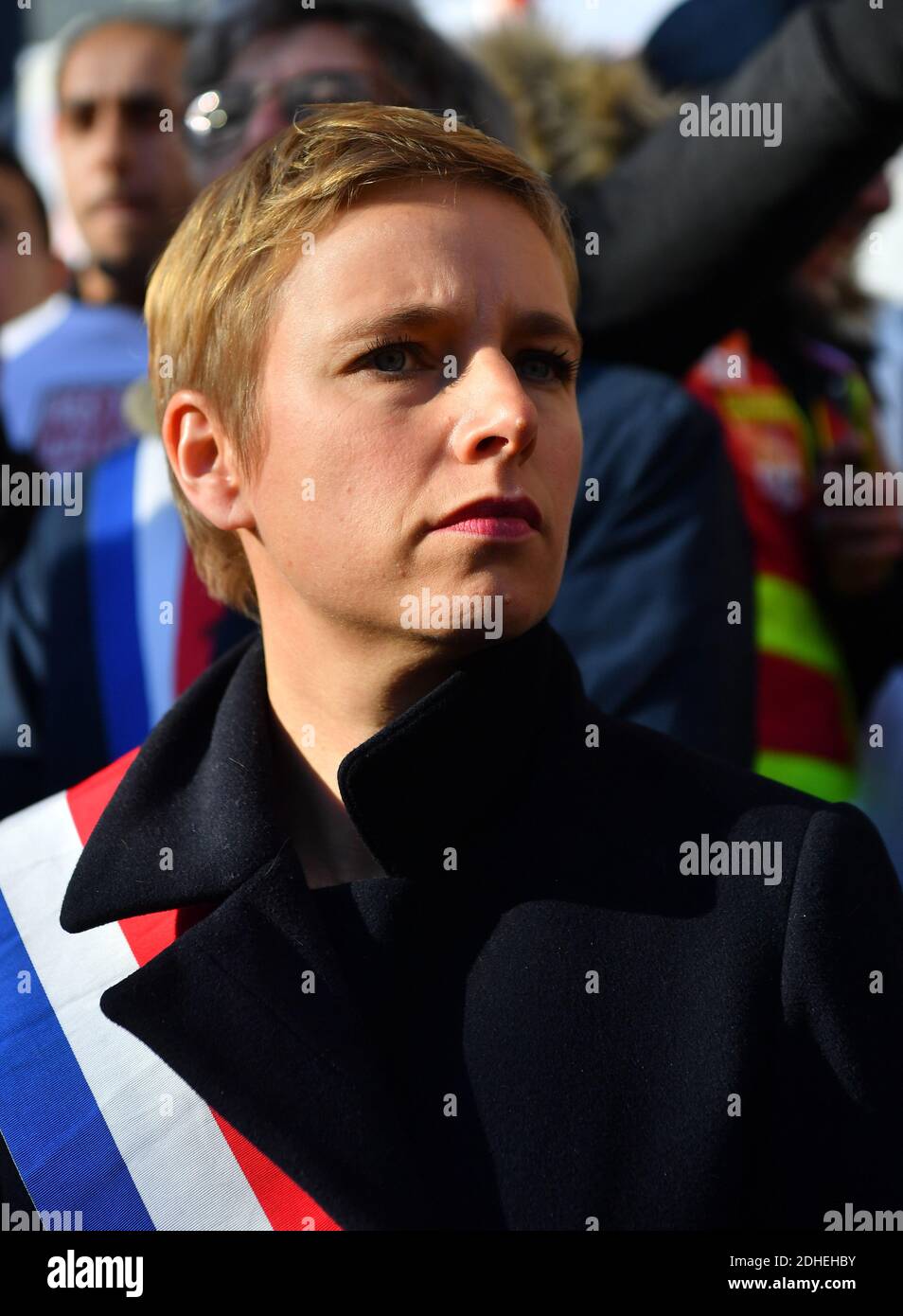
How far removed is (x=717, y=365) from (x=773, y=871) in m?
1.95

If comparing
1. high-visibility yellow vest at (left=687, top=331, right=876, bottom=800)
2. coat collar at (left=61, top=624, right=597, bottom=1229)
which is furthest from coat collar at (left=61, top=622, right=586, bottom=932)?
high-visibility yellow vest at (left=687, top=331, right=876, bottom=800)

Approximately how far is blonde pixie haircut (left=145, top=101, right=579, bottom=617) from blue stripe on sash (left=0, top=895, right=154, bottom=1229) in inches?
28.2

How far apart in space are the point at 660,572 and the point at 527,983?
3.04 ft

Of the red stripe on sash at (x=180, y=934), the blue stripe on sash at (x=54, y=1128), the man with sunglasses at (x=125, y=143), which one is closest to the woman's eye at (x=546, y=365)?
the red stripe on sash at (x=180, y=934)

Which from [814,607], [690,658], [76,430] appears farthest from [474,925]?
[76,430]

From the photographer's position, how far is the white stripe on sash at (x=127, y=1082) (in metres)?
1.83

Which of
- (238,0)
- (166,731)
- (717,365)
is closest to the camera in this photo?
(166,731)

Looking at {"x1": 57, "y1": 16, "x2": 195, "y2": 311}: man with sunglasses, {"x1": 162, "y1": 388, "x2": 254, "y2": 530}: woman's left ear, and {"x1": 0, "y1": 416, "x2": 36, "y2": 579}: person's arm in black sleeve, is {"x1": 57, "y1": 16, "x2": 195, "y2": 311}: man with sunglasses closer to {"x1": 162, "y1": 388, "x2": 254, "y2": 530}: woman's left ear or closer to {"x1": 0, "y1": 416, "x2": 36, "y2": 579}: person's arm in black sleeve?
{"x1": 0, "y1": 416, "x2": 36, "y2": 579}: person's arm in black sleeve

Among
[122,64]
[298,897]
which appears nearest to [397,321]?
[298,897]

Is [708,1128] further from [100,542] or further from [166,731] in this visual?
[100,542]

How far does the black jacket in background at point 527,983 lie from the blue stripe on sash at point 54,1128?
120mm

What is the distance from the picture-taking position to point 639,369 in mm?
2811

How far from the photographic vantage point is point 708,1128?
1763 millimetres

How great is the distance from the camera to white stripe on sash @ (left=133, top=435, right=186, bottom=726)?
2912 mm
